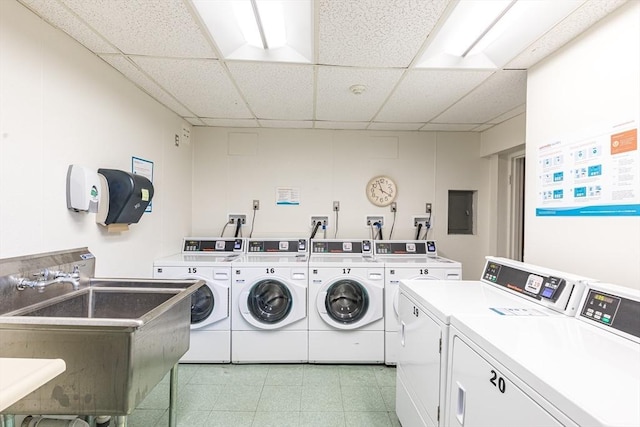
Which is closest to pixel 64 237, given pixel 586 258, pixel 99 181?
pixel 99 181

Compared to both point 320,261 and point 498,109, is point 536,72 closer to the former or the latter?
point 498,109

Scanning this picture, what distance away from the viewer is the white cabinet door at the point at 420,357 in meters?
1.35

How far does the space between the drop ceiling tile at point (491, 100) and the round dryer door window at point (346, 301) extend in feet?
6.31

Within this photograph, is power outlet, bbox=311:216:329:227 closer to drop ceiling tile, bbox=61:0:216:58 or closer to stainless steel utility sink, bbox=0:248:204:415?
drop ceiling tile, bbox=61:0:216:58

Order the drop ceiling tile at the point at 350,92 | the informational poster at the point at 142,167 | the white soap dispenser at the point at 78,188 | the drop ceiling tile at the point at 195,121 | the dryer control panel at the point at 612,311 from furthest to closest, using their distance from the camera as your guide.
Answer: the drop ceiling tile at the point at 195,121 < the informational poster at the point at 142,167 < the drop ceiling tile at the point at 350,92 < the white soap dispenser at the point at 78,188 < the dryer control panel at the point at 612,311

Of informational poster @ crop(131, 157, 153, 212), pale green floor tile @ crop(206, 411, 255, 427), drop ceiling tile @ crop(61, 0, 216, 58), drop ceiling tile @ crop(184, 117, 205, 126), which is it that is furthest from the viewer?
drop ceiling tile @ crop(184, 117, 205, 126)

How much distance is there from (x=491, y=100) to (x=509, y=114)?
19.6 inches

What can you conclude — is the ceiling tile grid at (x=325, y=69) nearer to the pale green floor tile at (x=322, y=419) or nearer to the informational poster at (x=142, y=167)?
the informational poster at (x=142, y=167)

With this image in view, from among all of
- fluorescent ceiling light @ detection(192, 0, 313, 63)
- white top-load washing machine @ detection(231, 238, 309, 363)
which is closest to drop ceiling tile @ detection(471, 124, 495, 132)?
fluorescent ceiling light @ detection(192, 0, 313, 63)

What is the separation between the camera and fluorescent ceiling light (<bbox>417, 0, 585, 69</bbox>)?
4.65 ft

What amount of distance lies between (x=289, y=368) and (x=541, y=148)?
2.62 m

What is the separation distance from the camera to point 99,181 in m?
1.79

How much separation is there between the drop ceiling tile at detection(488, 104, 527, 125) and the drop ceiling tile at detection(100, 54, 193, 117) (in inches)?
125

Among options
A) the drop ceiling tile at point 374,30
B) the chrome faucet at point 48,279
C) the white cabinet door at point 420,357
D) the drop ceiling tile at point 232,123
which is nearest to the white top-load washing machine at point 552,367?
the white cabinet door at point 420,357
